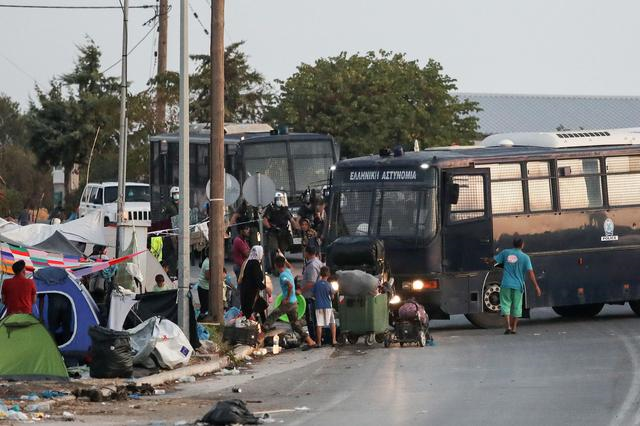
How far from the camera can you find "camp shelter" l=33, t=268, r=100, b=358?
2145 cm

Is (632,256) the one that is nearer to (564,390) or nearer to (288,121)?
(564,390)

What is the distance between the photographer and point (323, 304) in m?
23.4

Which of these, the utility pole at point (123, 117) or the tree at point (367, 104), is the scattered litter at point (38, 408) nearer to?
the utility pole at point (123, 117)

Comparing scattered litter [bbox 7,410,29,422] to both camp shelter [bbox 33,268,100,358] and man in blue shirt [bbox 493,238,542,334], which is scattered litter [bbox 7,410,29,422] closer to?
camp shelter [bbox 33,268,100,358]

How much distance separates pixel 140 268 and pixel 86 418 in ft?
41.1

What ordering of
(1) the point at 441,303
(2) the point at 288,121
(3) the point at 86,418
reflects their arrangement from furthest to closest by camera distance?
(2) the point at 288,121 < (1) the point at 441,303 < (3) the point at 86,418

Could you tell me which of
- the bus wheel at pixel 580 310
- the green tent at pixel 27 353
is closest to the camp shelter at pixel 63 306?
the green tent at pixel 27 353

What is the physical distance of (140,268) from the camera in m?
27.6

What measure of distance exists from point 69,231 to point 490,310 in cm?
977

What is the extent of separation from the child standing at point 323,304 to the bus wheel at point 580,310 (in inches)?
253

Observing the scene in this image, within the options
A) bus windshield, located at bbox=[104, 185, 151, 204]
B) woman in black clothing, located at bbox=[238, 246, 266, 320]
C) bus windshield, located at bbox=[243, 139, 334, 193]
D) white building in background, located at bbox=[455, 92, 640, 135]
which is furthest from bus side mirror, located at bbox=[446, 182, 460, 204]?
white building in background, located at bbox=[455, 92, 640, 135]

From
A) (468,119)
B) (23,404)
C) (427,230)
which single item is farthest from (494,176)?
(468,119)

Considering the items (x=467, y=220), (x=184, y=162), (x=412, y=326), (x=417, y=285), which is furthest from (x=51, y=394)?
(x=467, y=220)

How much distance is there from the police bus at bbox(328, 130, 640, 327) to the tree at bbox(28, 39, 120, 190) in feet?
126
